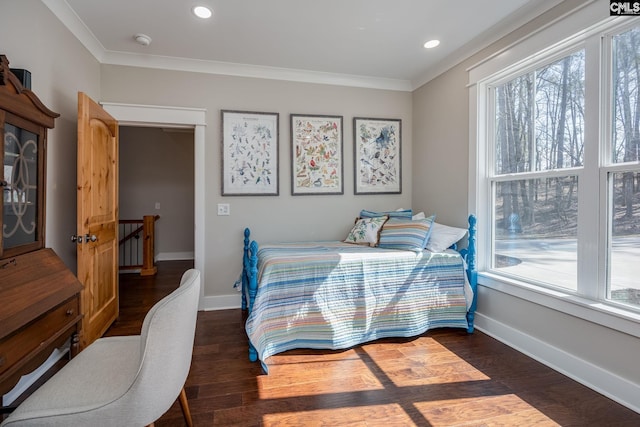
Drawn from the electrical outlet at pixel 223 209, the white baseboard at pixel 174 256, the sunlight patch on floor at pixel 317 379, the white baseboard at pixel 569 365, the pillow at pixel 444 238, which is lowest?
the sunlight patch on floor at pixel 317 379

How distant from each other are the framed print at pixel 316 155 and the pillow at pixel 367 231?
0.50 metres

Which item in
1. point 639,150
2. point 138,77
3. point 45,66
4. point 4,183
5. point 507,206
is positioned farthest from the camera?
point 138,77

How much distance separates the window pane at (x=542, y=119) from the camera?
83.5 inches

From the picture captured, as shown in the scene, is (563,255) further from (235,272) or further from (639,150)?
(235,272)

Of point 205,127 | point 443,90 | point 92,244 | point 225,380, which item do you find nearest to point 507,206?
point 443,90

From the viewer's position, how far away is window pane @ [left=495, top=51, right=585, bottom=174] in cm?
212

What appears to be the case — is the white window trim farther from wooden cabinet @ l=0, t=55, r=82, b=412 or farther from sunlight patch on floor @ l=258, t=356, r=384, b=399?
wooden cabinet @ l=0, t=55, r=82, b=412

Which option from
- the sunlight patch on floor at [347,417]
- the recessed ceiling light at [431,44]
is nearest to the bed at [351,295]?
the sunlight patch on floor at [347,417]

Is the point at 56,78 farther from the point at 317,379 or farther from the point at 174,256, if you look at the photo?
the point at 174,256

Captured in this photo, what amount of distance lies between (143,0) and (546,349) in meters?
3.69

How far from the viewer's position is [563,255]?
87.0 inches

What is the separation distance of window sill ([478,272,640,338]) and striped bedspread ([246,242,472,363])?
35cm

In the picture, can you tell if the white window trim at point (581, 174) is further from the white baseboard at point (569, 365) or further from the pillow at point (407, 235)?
the pillow at point (407, 235)

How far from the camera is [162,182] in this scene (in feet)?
20.5
